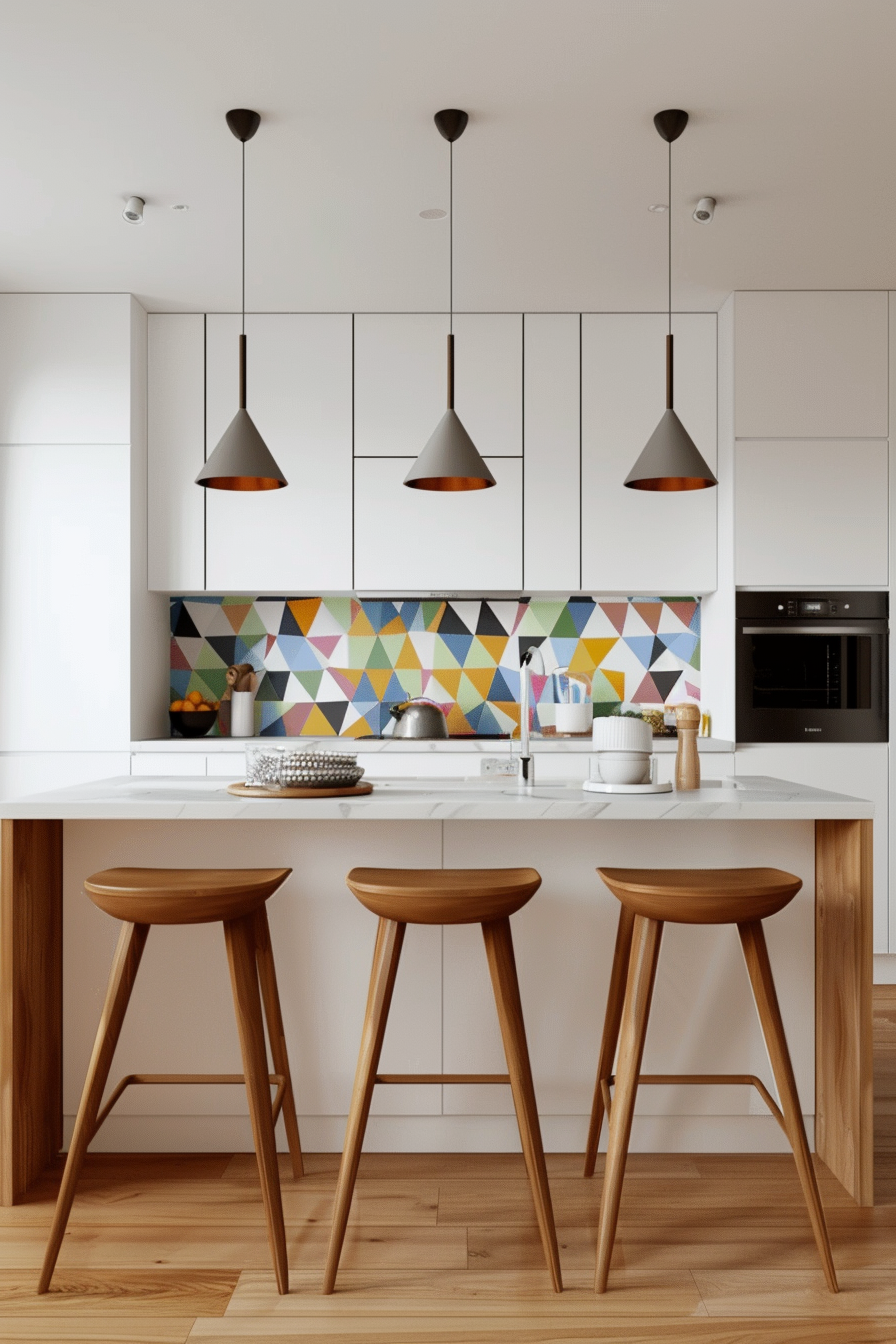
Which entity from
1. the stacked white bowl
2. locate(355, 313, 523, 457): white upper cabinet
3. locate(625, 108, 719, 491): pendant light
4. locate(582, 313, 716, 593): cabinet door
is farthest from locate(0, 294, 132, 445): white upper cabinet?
the stacked white bowl

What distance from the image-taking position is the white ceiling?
2453 mm

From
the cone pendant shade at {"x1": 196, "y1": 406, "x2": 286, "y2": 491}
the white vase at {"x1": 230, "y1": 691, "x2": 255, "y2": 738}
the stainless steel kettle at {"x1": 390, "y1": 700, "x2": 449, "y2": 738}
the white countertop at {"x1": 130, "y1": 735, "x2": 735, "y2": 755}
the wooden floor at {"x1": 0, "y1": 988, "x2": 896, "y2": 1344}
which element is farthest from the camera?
the white vase at {"x1": 230, "y1": 691, "x2": 255, "y2": 738}

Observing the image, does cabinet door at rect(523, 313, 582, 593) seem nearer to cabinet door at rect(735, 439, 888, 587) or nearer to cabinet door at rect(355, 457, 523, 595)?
cabinet door at rect(355, 457, 523, 595)

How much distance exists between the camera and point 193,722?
4.43 metres

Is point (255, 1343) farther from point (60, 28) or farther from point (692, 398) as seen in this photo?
point (692, 398)

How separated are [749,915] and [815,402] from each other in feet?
8.90

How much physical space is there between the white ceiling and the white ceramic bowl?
5.32 ft

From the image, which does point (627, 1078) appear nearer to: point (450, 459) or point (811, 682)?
point (450, 459)

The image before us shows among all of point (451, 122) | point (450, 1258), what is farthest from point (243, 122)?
point (450, 1258)

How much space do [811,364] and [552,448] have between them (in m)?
1.05

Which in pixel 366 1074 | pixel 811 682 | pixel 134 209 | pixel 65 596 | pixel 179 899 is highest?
pixel 134 209

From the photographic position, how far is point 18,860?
2.32m

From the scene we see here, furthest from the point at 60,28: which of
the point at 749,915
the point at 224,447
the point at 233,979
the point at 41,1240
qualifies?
the point at 41,1240

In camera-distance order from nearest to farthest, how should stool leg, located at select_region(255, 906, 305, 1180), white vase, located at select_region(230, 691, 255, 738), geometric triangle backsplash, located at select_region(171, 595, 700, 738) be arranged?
stool leg, located at select_region(255, 906, 305, 1180), white vase, located at select_region(230, 691, 255, 738), geometric triangle backsplash, located at select_region(171, 595, 700, 738)
